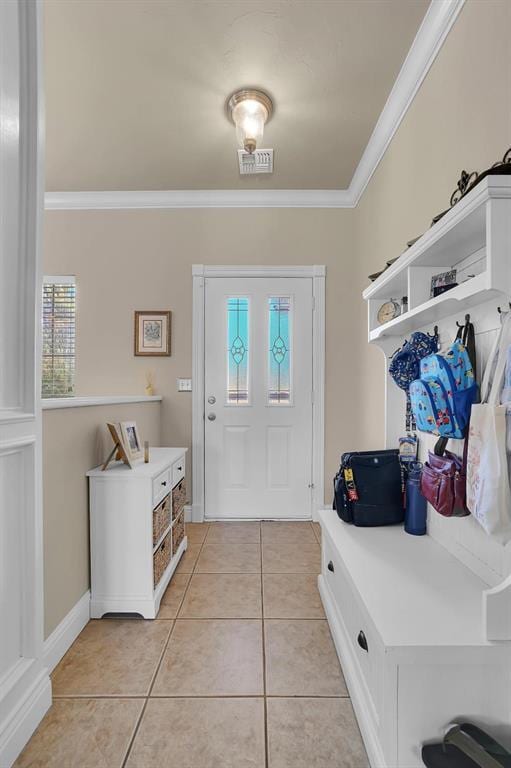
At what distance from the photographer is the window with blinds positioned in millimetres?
3131

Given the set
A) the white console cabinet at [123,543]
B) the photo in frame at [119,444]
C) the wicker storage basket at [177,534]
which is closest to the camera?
the white console cabinet at [123,543]

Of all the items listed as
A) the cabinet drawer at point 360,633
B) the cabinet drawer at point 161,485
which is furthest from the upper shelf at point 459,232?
the cabinet drawer at point 161,485

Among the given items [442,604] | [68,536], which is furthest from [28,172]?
[442,604]

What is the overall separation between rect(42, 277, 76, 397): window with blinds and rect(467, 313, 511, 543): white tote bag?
2.98m

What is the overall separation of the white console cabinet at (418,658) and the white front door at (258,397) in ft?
5.82

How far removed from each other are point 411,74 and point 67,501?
252cm

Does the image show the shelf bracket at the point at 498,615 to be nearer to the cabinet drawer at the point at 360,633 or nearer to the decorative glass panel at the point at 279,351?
the cabinet drawer at the point at 360,633

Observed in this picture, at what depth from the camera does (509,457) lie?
910mm

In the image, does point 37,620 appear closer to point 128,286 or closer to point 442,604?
point 442,604

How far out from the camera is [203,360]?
3068mm

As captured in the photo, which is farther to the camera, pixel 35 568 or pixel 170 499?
pixel 170 499

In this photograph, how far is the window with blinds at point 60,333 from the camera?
3.13 meters

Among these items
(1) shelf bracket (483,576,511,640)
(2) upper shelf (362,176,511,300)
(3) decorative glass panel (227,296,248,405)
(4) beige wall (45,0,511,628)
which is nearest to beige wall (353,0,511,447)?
(2) upper shelf (362,176,511,300)

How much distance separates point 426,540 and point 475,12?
1919 millimetres
